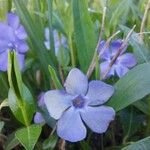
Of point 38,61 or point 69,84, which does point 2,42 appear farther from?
point 69,84

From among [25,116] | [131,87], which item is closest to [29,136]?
[25,116]

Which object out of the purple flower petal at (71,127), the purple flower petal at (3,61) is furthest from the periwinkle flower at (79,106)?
the purple flower petal at (3,61)

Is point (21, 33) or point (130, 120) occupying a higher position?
point (21, 33)

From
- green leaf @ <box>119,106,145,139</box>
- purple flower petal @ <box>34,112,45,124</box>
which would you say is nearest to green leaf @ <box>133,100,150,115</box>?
green leaf @ <box>119,106,145,139</box>

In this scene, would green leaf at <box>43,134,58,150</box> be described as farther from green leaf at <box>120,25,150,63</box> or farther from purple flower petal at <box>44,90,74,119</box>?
green leaf at <box>120,25,150,63</box>

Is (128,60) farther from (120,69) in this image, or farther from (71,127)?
(71,127)
